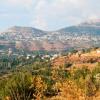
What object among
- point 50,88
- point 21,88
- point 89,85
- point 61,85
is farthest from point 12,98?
point 50,88

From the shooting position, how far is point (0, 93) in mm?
69750

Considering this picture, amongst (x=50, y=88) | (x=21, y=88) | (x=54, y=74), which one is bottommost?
(x=50, y=88)

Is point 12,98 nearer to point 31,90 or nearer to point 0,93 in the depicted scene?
point 31,90

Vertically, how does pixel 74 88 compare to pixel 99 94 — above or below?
above

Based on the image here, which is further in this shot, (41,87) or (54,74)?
(41,87)

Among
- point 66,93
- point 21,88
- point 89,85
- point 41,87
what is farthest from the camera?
point 21,88

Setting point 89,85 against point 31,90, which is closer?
point 89,85

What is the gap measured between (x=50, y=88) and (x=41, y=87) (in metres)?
51.9

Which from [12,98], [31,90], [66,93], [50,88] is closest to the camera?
[66,93]

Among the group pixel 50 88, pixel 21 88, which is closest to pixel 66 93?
pixel 21 88

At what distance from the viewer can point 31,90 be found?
2530 inches

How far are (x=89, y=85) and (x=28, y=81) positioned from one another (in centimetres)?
3867

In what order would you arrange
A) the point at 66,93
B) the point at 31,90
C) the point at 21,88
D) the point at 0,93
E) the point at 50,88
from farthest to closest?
the point at 50,88 < the point at 0,93 < the point at 31,90 < the point at 21,88 < the point at 66,93

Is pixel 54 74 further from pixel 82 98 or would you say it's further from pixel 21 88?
pixel 21 88
